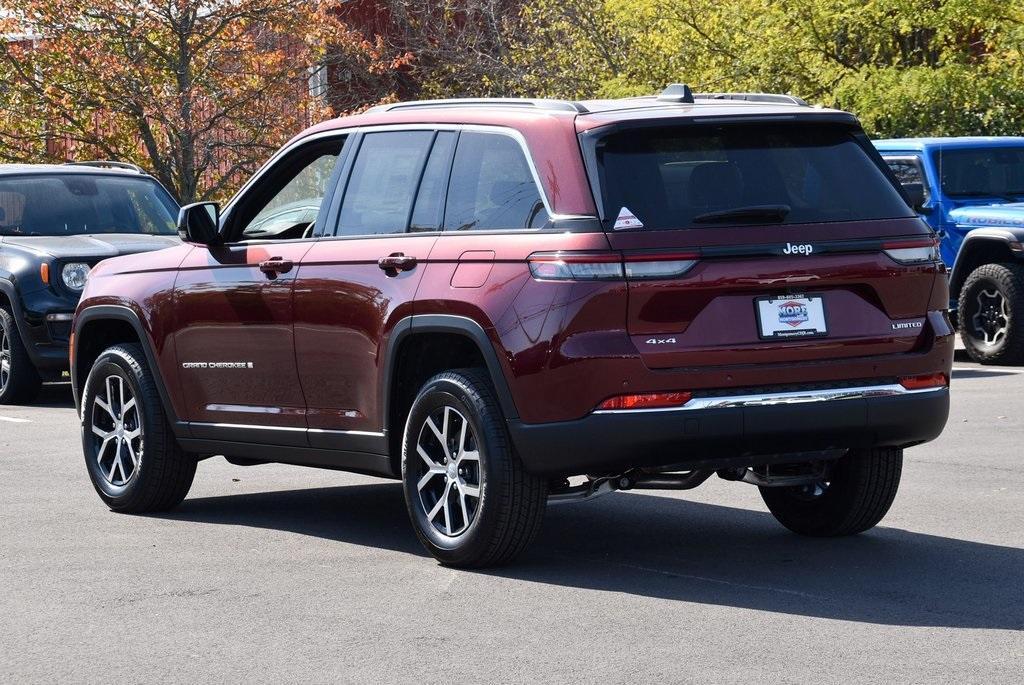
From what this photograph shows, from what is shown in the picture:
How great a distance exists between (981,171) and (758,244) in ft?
34.0

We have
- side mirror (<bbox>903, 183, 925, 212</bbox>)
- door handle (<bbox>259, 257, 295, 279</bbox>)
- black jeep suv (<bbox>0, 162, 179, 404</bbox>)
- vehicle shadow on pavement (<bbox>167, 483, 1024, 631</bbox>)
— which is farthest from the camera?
black jeep suv (<bbox>0, 162, 179, 404</bbox>)

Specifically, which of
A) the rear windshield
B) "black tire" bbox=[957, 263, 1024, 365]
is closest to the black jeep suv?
"black tire" bbox=[957, 263, 1024, 365]

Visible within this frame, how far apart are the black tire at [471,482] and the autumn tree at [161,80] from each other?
14.0 metres

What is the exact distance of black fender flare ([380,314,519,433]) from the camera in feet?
22.2

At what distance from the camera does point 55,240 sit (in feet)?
49.2

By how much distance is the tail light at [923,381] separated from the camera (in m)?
6.96

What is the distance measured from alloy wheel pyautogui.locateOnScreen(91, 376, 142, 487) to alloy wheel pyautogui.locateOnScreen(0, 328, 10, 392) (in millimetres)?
5911

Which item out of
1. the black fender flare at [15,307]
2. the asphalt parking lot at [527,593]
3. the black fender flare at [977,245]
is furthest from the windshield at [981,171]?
the black fender flare at [15,307]

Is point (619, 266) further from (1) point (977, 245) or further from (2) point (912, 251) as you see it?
(1) point (977, 245)

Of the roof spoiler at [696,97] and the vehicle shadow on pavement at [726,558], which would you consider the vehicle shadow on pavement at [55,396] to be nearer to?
the vehicle shadow on pavement at [726,558]

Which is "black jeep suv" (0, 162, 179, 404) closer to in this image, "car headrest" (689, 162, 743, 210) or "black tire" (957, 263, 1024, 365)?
"black tire" (957, 263, 1024, 365)

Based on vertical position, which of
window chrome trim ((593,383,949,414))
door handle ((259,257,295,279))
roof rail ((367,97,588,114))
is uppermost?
roof rail ((367,97,588,114))

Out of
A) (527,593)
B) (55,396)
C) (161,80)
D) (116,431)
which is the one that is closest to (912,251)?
(527,593)

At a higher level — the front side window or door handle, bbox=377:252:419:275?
the front side window
